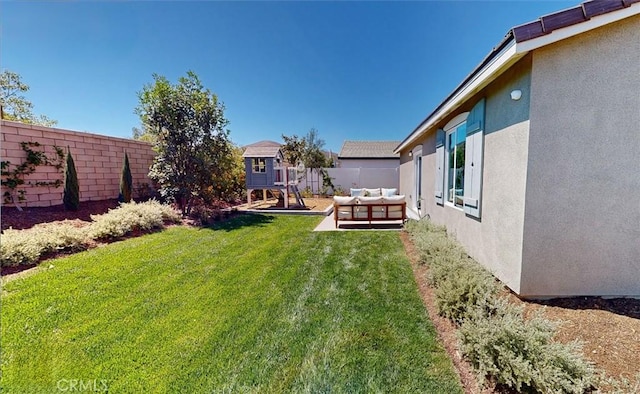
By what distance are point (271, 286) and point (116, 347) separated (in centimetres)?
206

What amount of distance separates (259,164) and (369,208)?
6554mm

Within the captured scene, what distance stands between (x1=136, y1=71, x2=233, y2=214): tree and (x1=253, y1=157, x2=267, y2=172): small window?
7.11ft

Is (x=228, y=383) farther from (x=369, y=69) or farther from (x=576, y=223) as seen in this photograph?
(x=369, y=69)

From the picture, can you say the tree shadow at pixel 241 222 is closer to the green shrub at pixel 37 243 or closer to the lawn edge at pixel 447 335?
the green shrub at pixel 37 243

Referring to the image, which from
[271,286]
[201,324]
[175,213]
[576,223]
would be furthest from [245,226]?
[576,223]

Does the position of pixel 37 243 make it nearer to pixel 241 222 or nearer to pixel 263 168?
pixel 241 222

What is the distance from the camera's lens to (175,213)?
9.33 m

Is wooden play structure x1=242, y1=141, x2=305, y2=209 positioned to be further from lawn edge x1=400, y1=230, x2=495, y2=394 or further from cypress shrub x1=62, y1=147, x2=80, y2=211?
lawn edge x1=400, y1=230, x2=495, y2=394

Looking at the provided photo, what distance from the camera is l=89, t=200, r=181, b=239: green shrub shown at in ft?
21.6

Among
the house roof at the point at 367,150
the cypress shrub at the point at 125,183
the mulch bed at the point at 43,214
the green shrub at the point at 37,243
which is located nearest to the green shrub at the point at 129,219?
the green shrub at the point at 37,243

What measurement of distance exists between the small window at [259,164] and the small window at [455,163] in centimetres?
850

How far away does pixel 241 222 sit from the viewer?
949 cm

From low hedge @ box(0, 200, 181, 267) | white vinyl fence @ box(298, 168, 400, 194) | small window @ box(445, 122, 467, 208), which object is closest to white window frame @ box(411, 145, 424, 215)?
small window @ box(445, 122, 467, 208)

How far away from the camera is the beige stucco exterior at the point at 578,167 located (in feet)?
10.2
